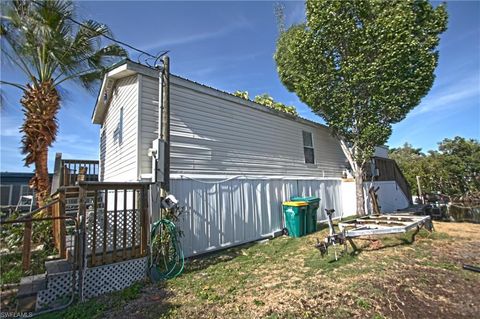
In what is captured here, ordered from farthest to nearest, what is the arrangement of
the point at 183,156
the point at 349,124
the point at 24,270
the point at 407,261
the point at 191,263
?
1. the point at 349,124
2. the point at 183,156
3. the point at 191,263
4. the point at 407,261
5. the point at 24,270

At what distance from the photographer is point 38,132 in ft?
25.6

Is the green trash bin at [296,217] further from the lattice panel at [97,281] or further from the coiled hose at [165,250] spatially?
the lattice panel at [97,281]

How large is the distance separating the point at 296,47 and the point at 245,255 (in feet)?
28.3

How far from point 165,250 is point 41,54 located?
756 centimetres

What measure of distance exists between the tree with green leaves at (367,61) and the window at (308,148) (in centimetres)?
129

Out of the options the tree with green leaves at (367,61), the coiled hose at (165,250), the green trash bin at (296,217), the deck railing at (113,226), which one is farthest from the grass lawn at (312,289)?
the tree with green leaves at (367,61)

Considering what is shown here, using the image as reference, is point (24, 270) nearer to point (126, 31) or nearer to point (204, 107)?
point (204, 107)

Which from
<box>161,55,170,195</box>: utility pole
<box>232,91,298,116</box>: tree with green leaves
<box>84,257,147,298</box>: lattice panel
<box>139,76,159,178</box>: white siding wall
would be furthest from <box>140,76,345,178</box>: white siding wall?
<box>232,91,298,116</box>: tree with green leaves

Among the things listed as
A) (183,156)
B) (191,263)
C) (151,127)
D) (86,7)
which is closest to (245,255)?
(191,263)

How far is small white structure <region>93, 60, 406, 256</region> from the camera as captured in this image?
6285mm

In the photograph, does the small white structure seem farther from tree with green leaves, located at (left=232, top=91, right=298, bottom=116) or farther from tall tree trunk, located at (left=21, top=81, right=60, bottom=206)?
tree with green leaves, located at (left=232, top=91, right=298, bottom=116)

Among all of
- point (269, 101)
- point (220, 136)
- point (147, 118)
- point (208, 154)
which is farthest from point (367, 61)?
point (269, 101)

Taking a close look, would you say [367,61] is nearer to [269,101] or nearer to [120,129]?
[120,129]

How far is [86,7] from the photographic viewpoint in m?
7.35
